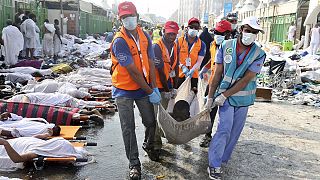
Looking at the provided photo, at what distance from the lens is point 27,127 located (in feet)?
15.9

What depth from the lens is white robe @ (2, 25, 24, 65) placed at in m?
12.1

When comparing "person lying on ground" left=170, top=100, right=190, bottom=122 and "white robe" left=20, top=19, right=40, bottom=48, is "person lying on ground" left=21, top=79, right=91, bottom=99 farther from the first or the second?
"white robe" left=20, top=19, right=40, bottom=48

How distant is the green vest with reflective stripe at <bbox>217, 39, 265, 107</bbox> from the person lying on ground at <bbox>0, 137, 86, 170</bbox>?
195 cm

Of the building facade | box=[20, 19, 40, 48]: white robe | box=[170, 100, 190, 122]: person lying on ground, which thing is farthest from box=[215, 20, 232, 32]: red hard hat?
the building facade

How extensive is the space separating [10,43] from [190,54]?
29.5ft

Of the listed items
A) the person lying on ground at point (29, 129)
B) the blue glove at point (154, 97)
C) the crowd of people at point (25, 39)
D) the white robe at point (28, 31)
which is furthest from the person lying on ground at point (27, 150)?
the white robe at point (28, 31)

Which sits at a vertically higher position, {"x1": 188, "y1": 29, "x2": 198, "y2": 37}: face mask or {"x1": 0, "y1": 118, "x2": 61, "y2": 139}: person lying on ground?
{"x1": 188, "y1": 29, "x2": 198, "y2": 37}: face mask

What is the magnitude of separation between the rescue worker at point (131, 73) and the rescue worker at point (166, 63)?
59 cm

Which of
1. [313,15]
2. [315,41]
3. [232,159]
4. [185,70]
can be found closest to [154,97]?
[185,70]

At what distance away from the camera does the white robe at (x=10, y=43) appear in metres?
12.1

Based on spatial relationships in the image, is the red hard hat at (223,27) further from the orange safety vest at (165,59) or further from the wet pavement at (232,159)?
the wet pavement at (232,159)

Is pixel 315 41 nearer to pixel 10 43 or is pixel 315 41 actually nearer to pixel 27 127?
pixel 10 43

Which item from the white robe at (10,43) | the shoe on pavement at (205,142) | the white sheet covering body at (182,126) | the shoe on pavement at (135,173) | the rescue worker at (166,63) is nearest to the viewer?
the shoe on pavement at (135,173)

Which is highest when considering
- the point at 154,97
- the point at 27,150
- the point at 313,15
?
the point at 313,15
